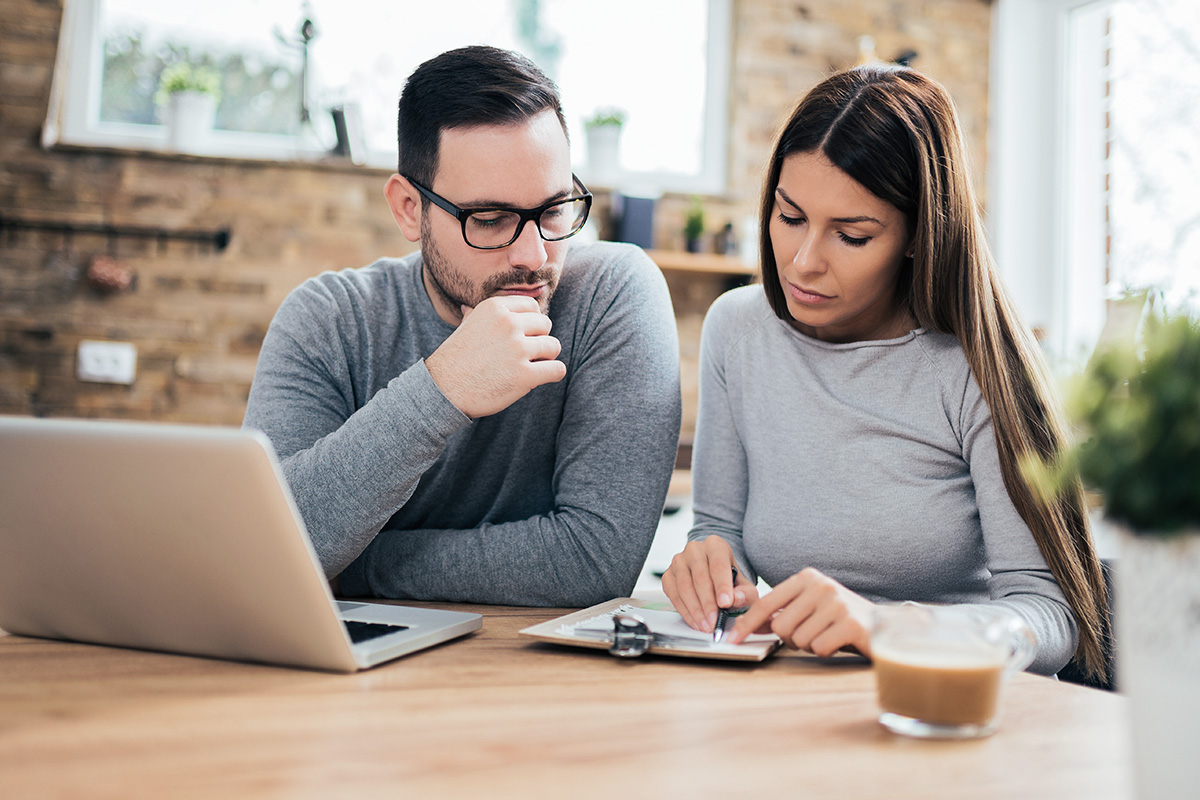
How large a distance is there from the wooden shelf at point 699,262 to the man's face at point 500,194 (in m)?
1.94

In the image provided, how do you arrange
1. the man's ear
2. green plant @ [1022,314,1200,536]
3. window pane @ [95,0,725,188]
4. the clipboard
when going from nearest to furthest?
green plant @ [1022,314,1200,536] → the clipboard → the man's ear → window pane @ [95,0,725,188]

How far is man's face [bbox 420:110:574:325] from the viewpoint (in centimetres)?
123

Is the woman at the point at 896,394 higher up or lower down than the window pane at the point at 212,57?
lower down

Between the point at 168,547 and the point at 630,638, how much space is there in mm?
378

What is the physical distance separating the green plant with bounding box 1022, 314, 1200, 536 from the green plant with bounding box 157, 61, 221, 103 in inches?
122

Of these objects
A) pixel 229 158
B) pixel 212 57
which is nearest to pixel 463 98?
pixel 229 158

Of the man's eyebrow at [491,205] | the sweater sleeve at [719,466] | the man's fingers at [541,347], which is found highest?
the man's eyebrow at [491,205]

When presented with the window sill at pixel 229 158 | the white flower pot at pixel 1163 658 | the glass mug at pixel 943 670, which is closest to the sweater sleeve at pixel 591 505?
the glass mug at pixel 943 670

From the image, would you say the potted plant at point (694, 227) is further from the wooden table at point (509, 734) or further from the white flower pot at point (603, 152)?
the wooden table at point (509, 734)

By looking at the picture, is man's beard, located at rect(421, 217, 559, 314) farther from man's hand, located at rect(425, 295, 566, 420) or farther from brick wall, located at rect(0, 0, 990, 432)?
brick wall, located at rect(0, 0, 990, 432)

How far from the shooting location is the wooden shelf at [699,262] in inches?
127

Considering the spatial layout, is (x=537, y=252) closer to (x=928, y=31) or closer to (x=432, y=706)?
(x=432, y=706)

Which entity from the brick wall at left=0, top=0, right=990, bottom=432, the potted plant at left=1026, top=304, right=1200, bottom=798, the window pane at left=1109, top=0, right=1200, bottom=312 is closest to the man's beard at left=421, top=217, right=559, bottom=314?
the potted plant at left=1026, top=304, right=1200, bottom=798

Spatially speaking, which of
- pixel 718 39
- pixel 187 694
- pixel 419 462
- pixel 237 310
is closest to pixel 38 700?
pixel 187 694
